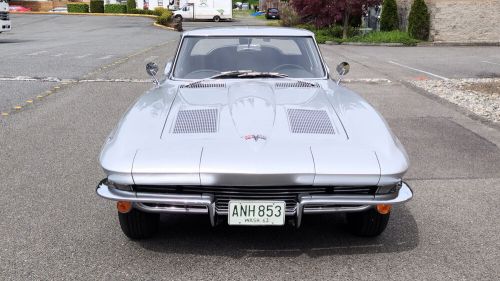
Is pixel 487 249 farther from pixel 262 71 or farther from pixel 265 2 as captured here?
pixel 265 2

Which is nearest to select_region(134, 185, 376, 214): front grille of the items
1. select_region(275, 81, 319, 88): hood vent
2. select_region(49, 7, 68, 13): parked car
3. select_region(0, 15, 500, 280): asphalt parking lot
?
select_region(0, 15, 500, 280): asphalt parking lot

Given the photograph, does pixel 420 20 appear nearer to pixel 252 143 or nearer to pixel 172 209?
pixel 252 143

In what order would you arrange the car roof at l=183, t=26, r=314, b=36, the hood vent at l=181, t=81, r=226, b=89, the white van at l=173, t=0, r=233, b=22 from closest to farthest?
the hood vent at l=181, t=81, r=226, b=89, the car roof at l=183, t=26, r=314, b=36, the white van at l=173, t=0, r=233, b=22

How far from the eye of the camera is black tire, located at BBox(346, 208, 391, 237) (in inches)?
141

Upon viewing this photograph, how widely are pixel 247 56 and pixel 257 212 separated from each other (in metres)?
2.12

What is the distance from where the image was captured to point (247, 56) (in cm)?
489

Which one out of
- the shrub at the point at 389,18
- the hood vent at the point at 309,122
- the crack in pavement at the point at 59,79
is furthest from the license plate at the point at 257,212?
the shrub at the point at 389,18

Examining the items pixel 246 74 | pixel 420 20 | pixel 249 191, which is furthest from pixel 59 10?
pixel 249 191

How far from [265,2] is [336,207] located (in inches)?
3121

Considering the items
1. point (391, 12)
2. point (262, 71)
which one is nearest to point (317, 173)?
point (262, 71)

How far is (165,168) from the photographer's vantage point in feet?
10.1

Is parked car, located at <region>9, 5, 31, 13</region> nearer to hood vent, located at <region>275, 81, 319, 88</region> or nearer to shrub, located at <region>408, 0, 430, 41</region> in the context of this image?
shrub, located at <region>408, 0, 430, 41</region>

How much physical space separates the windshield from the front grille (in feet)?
5.83

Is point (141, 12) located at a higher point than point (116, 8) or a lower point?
lower
